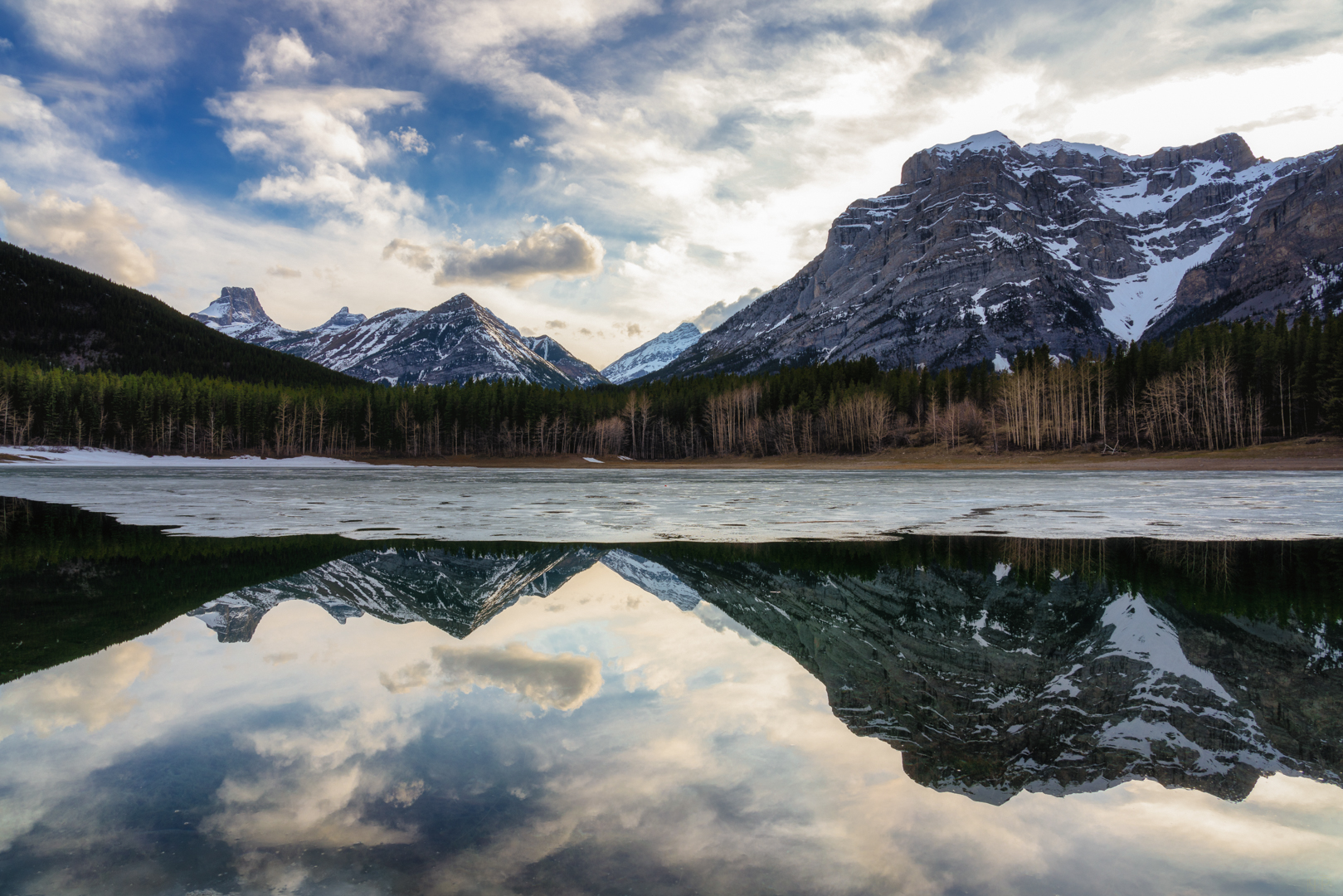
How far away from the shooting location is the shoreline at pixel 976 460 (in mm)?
65125

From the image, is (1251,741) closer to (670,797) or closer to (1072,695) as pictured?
(1072,695)

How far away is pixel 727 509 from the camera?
28016 mm

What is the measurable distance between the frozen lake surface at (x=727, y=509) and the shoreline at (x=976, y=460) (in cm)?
2332

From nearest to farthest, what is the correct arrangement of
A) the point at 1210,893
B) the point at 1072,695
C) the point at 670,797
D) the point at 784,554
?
the point at 1210,893 → the point at 670,797 → the point at 1072,695 → the point at 784,554

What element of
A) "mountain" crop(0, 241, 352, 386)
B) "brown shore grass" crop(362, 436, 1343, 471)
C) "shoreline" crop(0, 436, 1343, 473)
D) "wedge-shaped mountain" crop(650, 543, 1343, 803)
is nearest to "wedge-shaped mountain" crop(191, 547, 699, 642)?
"wedge-shaped mountain" crop(650, 543, 1343, 803)

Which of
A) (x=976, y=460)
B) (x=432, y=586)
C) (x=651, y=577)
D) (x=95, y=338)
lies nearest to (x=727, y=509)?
(x=651, y=577)

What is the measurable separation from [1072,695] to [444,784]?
6.02 m

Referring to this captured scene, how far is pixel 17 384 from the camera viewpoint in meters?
104

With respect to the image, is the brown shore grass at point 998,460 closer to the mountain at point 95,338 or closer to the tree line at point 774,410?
the tree line at point 774,410

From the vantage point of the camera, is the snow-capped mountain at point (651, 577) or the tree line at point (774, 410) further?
the tree line at point (774, 410)

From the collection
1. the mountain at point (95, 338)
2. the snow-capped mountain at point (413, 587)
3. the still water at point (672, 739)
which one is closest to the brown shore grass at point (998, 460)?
the still water at point (672, 739)

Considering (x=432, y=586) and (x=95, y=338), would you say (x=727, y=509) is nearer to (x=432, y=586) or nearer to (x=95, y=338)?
(x=432, y=586)

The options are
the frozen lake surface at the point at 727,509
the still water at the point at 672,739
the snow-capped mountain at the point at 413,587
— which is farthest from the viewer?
the frozen lake surface at the point at 727,509

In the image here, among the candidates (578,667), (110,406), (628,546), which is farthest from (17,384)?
(578,667)
